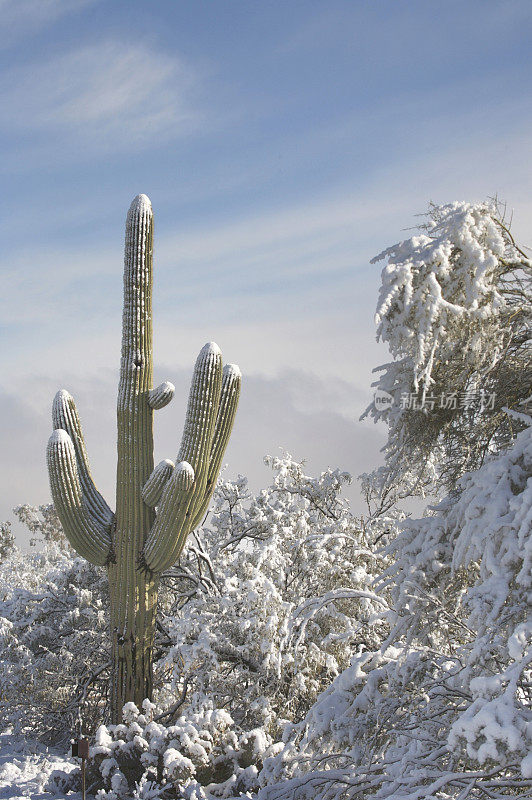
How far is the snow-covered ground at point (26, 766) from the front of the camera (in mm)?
9746

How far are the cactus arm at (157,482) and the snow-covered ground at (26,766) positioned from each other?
12.2ft

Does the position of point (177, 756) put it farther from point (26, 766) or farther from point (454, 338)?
point (454, 338)

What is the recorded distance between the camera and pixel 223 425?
432 inches

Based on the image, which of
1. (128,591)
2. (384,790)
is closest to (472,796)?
(384,790)

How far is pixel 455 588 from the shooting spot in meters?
5.91

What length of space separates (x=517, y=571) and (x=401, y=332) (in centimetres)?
168

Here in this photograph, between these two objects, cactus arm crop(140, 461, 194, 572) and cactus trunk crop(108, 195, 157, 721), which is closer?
cactus arm crop(140, 461, 194, 572)

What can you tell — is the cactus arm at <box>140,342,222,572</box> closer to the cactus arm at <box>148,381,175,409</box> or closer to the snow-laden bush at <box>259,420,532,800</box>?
the cactus arm at <box>148,381,175,409</box>

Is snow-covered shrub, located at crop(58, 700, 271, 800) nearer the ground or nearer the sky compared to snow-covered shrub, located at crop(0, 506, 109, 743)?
nearer the ground

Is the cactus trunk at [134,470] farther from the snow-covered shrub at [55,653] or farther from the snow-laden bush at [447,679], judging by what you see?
the snow-laden bush at [447,679]

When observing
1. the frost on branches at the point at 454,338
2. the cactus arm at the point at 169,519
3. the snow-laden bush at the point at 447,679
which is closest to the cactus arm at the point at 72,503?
the cactus arm at the point at 169,519

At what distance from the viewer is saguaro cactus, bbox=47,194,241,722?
33.9 feet

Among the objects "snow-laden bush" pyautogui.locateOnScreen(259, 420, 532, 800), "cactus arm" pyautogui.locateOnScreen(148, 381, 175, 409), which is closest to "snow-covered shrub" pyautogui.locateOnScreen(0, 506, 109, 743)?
"cactus arm" pyautogui.locateOnScreen(148, 381, 175, 409)

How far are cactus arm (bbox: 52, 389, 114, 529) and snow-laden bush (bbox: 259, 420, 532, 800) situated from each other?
4707mm
